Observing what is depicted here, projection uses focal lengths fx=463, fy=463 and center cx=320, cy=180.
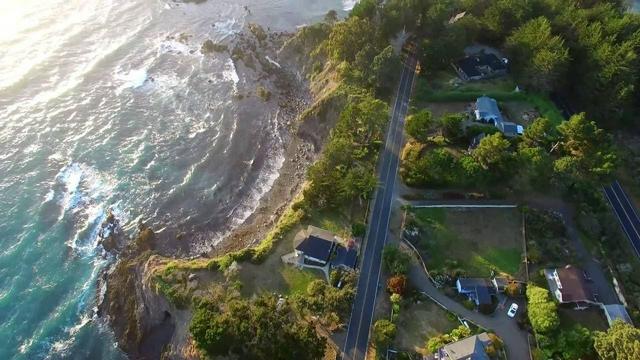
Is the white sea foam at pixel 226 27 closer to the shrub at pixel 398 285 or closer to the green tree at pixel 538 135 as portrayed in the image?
the green tree at pixel 538 135

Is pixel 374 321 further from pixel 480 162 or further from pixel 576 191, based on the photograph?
pixel 576 191

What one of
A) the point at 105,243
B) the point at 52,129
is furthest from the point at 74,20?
the point at 105,243

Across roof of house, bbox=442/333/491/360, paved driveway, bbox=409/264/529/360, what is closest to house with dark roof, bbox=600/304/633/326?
paved driveway, bbox=409/264/529/360

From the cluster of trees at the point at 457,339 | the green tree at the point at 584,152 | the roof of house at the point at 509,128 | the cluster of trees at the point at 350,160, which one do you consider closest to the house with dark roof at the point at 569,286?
the cluster of trees at the point at 457,339

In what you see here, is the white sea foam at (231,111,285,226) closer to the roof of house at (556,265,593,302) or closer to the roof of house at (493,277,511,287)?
the roof of house at (493,277,511,287)

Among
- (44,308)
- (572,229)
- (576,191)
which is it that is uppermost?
(576,191)

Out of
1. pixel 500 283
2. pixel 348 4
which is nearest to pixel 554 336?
pixel 500 283
